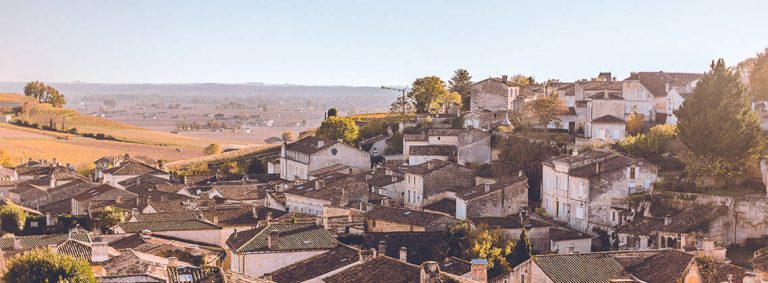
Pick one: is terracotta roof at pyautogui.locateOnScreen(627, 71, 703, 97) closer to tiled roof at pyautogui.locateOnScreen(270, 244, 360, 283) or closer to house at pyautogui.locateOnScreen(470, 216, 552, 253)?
house at pyautogui.locateOnScreen(470, 216, 552, 253)

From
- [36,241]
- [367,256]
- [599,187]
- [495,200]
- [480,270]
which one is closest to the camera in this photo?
[480,270]

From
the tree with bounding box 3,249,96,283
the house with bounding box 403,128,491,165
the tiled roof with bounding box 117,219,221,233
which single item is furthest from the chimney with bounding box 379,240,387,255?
the house with bounding box 403,128,491,165

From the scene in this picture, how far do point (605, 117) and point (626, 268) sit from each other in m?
32.0

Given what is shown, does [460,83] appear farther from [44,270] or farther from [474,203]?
[44,270]

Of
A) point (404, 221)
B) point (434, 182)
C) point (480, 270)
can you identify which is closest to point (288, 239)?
point (480, 270)

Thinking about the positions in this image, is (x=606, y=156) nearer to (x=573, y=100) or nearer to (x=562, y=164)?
(x=562, y=164)

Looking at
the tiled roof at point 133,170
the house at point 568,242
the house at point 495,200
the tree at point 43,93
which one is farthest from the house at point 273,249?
the tree at point 43,93

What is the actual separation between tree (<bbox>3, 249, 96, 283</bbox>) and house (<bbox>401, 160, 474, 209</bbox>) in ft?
114

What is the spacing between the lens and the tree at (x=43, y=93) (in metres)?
175

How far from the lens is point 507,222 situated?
4850 centimetres

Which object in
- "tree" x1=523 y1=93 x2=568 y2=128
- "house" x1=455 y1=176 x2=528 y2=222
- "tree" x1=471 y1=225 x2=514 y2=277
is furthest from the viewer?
"tree" x1=523 y1=93 x2=568 y2=128

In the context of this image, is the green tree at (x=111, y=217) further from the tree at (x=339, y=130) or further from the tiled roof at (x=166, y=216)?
the tree at (x=339, y=130)

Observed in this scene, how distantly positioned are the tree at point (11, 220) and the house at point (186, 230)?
47.4ft

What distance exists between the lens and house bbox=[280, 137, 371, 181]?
241 feet
